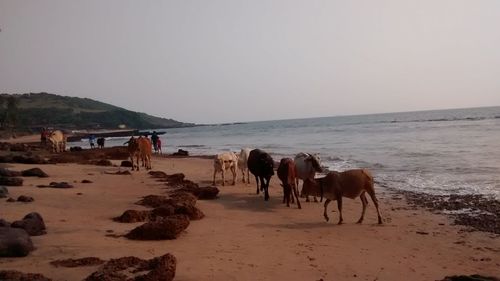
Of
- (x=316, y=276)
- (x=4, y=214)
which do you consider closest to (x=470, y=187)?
(x=316, y=276)

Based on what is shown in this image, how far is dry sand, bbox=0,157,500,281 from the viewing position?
25.1 ft

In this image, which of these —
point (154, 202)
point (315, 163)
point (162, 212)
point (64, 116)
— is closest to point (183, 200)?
point (154, 202)

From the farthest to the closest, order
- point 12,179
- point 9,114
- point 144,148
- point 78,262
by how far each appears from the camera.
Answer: point 9,114 < point 144,148 < point 12,179 < point 78,262

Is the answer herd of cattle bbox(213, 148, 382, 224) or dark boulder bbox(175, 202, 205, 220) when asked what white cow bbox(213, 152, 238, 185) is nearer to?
herd of cattle bbox(213, 148, 382, 224)

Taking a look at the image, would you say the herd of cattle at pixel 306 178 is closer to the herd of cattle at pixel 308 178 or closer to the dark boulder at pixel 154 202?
the herd of cattle at pixel 308 178

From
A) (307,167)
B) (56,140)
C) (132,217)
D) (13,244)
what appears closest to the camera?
(13,244)

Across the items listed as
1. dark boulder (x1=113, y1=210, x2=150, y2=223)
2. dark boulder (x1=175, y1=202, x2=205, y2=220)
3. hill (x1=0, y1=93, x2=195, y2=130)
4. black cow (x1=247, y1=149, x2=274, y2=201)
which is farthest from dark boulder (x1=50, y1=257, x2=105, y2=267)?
hill (x1=0, y1=93, x2=195, y2=130)

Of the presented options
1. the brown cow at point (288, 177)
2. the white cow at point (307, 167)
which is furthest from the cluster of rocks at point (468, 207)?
the brown cow at point (288, 177)

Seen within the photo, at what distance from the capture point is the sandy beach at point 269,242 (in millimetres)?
7652

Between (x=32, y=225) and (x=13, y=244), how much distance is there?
1.80 meters

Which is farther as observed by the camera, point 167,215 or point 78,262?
point 167,215

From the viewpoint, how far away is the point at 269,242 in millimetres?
9609

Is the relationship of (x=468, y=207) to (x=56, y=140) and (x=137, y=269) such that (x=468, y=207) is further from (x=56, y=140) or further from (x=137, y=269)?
(x=56, y=140)

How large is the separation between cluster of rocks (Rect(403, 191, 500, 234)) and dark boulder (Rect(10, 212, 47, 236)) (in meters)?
9.73
